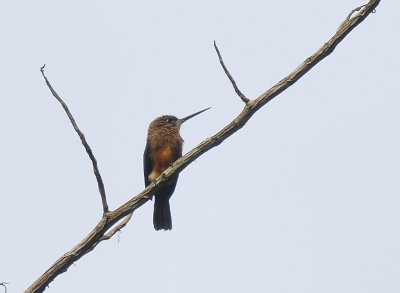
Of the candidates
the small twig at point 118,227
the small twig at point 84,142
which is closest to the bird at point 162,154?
the small twig at point 118,227

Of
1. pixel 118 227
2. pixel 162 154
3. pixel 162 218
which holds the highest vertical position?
pixel 162 154

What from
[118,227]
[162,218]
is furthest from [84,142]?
[162,218]

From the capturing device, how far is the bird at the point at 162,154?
8.98 metres

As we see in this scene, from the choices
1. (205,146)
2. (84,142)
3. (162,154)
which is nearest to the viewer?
(84,142)

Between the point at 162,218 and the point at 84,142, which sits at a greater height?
the point at 162,218

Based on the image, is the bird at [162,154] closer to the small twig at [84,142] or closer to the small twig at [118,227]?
→ the small twig at [118,227]

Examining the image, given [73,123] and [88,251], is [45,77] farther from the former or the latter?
[88,251]

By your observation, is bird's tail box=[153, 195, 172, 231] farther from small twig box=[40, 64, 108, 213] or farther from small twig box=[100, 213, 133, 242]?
small twig box=[40, 64, 108, 213]

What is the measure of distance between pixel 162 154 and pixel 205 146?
12.5 feet

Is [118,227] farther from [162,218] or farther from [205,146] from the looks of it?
[162,218]

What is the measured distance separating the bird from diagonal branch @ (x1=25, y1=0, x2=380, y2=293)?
358 cm

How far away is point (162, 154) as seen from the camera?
8.99 metres

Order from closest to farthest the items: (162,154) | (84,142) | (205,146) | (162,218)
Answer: (84,142) < (205,146) < (162,154) < (162,218)

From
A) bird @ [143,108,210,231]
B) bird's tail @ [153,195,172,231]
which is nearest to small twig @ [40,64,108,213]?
bird @ [143,108,210,231]
